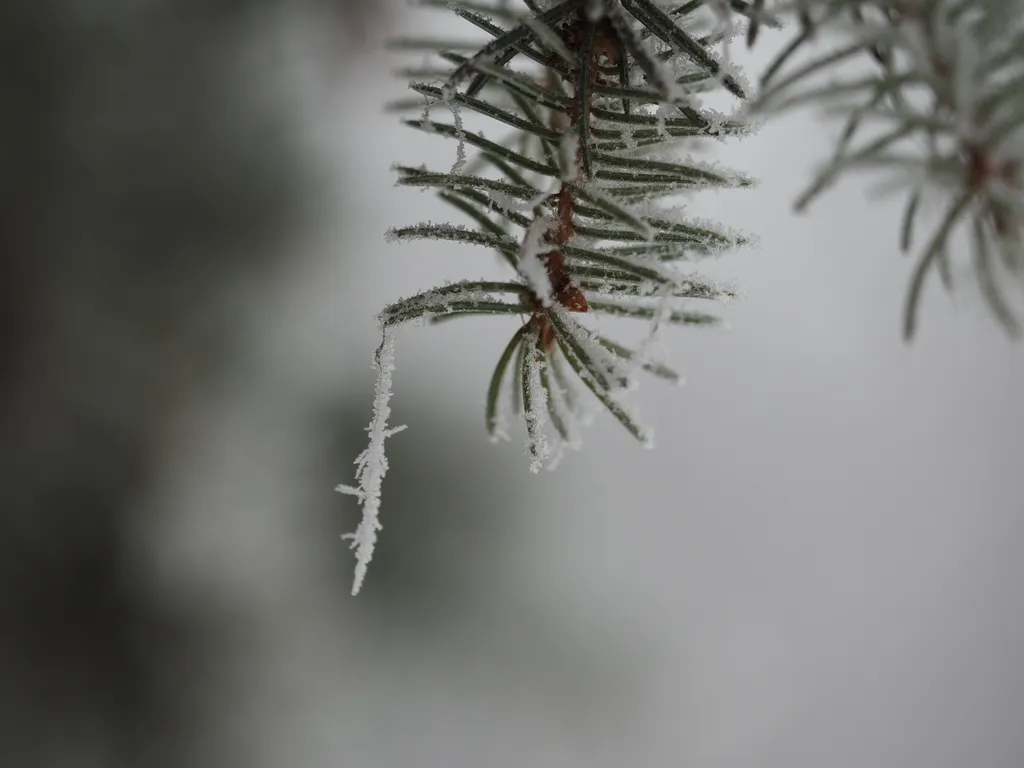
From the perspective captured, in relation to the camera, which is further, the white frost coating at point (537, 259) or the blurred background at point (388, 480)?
the blurred background at point (388, 480)

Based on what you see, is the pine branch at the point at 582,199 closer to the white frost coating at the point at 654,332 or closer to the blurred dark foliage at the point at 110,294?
the white frost coating at the point at 654,332

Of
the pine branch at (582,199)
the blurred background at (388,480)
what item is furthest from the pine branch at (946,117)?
the blurred background at (388,480)

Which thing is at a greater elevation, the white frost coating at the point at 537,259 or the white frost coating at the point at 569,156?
the white frost coating at the point at 569,156

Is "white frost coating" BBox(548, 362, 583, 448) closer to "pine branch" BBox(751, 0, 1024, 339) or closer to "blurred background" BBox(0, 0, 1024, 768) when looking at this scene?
"pine branch" BBox(751, 0, 1024, 339)

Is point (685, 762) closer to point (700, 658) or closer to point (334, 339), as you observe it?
point (700, 658)

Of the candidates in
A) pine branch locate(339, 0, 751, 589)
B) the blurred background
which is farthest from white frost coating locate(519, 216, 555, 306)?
the blurred background

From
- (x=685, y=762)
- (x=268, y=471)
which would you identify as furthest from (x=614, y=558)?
(x=268, y=471)

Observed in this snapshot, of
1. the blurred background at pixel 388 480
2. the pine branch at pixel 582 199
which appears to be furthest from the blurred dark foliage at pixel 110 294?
the pine branch at pixel 582 199
